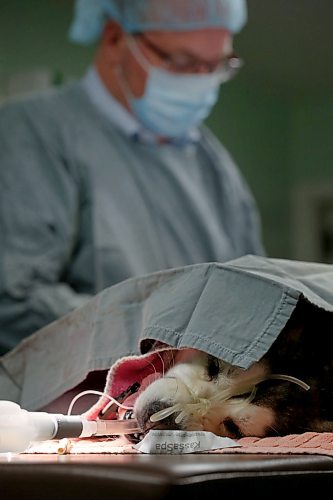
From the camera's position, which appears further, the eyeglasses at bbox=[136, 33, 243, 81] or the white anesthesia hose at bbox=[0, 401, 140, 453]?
the eyeglasses at bbox=[136, 33, 243, 81]

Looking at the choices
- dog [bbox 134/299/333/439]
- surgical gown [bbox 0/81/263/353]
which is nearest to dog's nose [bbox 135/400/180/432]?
dog [bbox 134/299/333/439]

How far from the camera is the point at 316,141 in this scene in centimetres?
256

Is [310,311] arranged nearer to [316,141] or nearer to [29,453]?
[29,453]

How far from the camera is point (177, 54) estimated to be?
1.64 metres

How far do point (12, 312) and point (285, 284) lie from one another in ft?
2.25

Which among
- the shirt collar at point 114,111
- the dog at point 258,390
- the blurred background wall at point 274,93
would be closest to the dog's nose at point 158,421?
the dog at point 258,390

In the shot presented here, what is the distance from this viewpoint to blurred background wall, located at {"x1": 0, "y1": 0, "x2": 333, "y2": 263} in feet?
5.99

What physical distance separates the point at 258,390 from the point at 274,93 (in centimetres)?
164

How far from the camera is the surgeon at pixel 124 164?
1455 mm

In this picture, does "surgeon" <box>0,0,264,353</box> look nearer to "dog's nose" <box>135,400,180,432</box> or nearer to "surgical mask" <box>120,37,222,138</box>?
"surgical mask" <box>120,37,222,138</box>

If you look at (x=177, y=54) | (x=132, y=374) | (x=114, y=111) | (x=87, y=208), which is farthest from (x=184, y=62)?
(x=132, y=374)

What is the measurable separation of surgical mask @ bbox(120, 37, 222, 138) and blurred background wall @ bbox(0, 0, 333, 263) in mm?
221

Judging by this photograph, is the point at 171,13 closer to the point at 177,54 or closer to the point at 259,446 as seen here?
the point at 177,54

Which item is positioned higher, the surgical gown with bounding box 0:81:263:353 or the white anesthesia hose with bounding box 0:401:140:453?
the white anesthesia hose with bounding box 0:401:140:453
